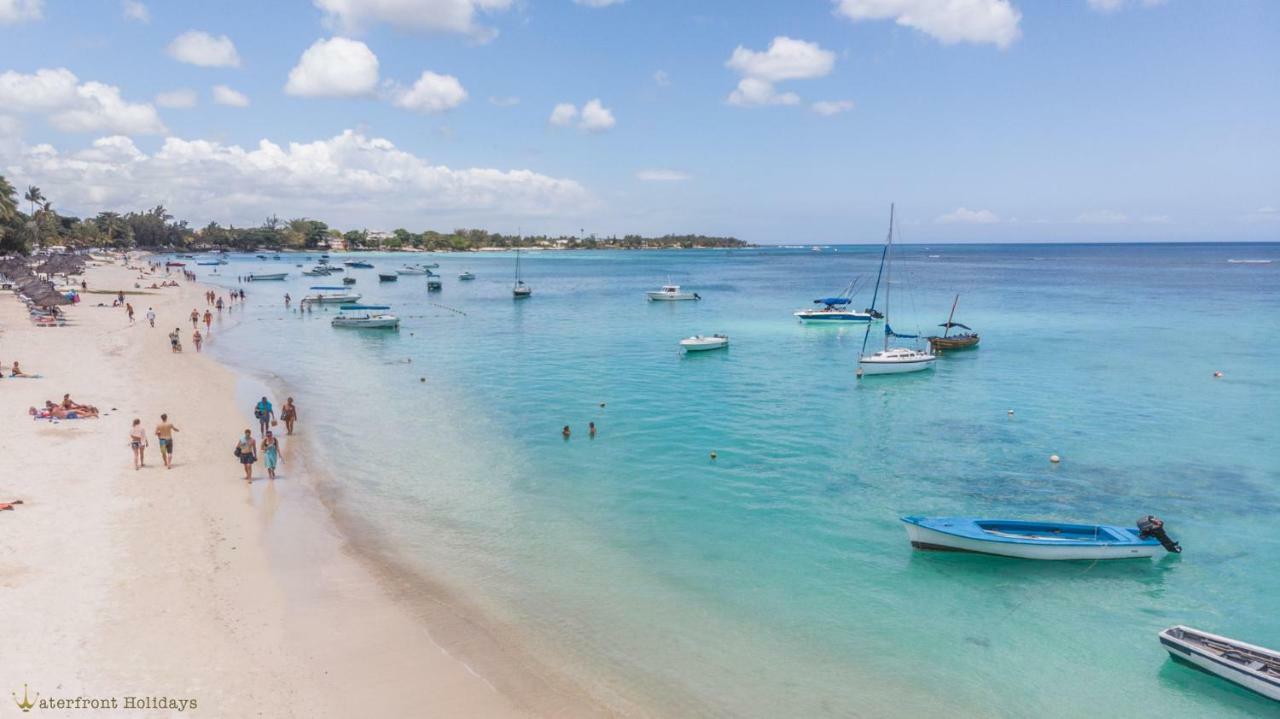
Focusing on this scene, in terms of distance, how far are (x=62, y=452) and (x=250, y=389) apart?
46.1 feet

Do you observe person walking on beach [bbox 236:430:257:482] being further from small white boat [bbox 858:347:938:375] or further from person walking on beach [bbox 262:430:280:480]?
small white boat [bbox 858:347:938:375]

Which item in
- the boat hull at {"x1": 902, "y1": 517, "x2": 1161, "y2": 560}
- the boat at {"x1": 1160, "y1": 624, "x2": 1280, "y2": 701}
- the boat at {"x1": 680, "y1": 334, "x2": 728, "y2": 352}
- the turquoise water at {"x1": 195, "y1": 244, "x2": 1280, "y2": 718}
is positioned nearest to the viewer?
the boat at {"x1": 1160, "y1": 624, "x2": 1280, "y2": 701}

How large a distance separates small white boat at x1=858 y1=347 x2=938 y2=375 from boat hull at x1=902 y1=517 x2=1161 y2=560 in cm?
2667

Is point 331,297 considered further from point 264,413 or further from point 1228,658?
point 1228,658

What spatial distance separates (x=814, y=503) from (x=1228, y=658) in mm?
11310

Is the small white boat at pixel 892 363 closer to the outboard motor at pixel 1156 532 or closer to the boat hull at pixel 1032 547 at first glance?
the outboard motor at pixel 1156 532

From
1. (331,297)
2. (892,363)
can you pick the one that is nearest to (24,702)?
(892,363)

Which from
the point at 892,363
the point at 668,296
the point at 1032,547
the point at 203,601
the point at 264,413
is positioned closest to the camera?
the point at 203,601

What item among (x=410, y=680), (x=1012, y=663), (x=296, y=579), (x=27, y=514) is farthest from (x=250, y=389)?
(x=1012, y=663)

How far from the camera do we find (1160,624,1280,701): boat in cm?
1388

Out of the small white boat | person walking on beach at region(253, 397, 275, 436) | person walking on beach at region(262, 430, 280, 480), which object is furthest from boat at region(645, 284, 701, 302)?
person walking on beach at region(262, 430, 280, 480)

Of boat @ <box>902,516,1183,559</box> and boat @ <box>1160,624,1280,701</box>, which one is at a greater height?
boat @ <box>902,516,1183,559</box>

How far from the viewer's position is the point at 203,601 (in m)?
15.4

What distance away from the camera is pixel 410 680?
13328 millimetres
